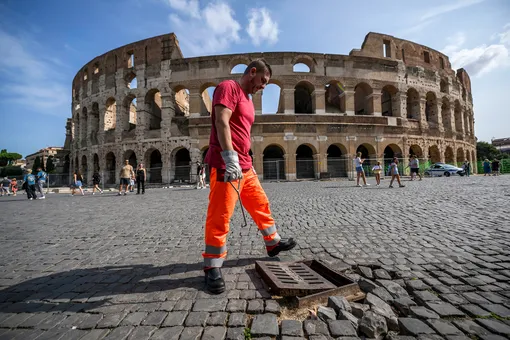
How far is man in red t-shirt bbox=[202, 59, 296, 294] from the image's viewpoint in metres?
2.06

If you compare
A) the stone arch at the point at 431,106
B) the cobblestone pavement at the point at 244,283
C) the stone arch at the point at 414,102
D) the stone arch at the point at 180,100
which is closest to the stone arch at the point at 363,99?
the stone arch at the point at 414,102

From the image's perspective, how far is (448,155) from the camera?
25.4 m

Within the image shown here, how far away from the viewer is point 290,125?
20.1 meters

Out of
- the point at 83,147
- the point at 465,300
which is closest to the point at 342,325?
the point at 465,300

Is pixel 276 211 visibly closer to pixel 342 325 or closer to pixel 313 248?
pixel 313 248

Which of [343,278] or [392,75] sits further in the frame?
[392,75]

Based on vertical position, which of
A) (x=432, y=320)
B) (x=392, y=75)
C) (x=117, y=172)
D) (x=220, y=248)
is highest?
(x=392, y=75)

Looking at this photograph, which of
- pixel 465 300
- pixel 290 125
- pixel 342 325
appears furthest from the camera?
pixel 290 125

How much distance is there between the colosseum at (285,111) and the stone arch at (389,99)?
12 centimetres

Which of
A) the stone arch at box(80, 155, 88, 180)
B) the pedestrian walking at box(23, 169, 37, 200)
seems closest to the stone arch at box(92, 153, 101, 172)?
the stone arch at box(80, 155, 88, 180)

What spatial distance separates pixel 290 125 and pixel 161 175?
12.1 metres

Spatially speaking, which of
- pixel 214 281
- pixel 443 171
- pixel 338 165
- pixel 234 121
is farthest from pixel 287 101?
pixel 214 281

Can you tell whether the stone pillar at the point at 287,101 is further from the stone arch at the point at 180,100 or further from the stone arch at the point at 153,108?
the stone arch at the point at 153,108

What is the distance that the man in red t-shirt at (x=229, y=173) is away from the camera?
206 cm
